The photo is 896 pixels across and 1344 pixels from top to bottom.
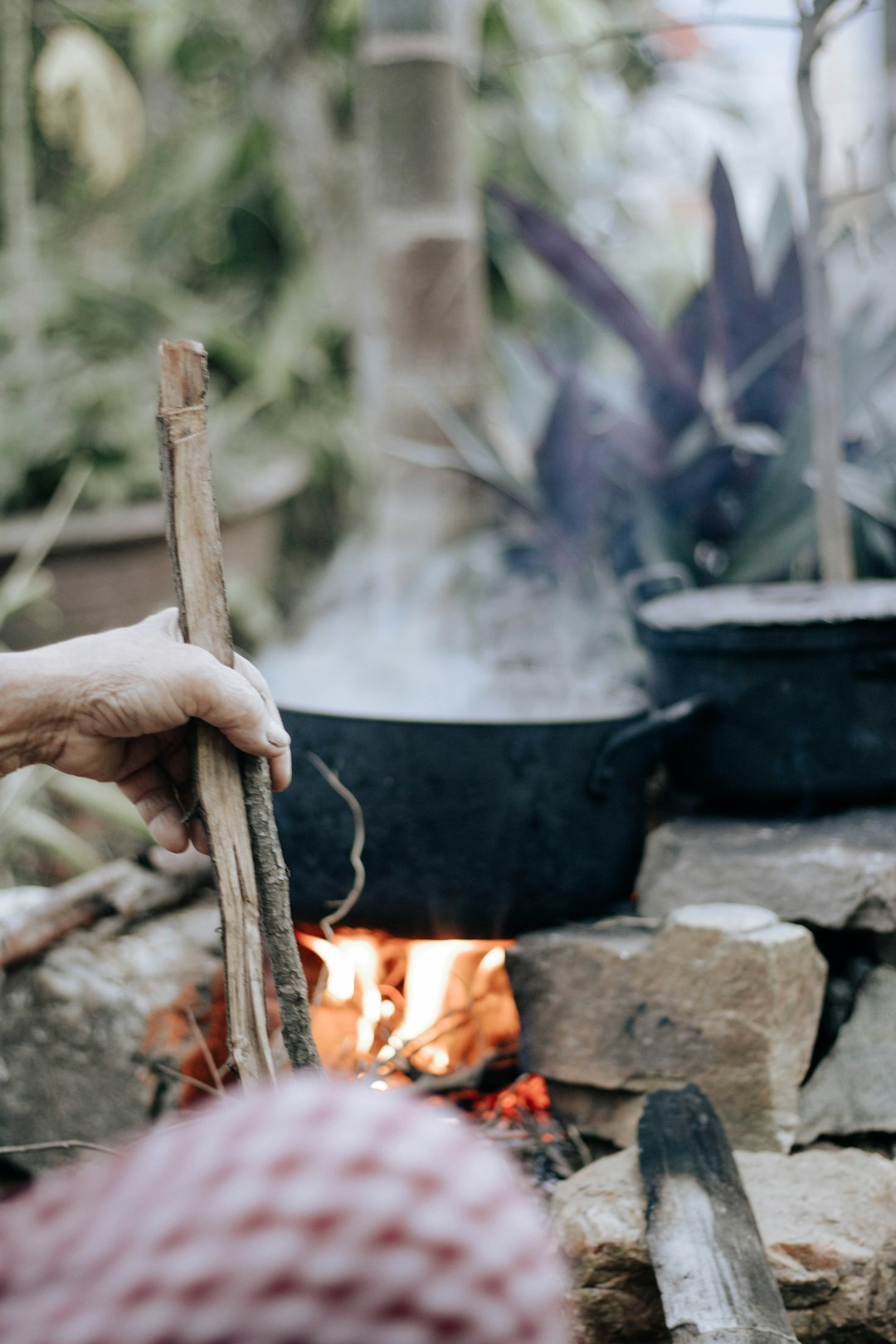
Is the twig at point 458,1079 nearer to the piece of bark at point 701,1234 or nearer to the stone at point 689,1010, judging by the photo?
the stone at point 689,1010

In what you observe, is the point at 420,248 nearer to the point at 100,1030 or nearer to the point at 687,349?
the point at 687,349

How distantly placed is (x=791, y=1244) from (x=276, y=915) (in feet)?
2.62

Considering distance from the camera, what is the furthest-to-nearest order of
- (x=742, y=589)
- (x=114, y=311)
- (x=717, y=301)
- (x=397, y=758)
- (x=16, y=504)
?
1. (x=114, y=311)
2. (x=16, y=504)
3. (x=717, y=301)
4. (x=742, y=589)
5. (x=397, y=758)

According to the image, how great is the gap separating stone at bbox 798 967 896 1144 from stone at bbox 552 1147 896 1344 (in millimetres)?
92

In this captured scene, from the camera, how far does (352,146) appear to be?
488cm

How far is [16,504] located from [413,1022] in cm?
260

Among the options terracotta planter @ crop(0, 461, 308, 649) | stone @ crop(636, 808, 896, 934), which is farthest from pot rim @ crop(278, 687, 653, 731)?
terracotta planter @ crop(0, 461, 308, 649)

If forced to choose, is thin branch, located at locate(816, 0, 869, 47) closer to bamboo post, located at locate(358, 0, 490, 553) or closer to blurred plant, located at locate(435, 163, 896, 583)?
blurred plant, located at locate(435, 163, 896, 583)

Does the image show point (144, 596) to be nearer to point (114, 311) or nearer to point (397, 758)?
point (114, 311)

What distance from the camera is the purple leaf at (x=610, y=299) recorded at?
2.87 meters

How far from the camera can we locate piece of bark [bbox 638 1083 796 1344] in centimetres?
123

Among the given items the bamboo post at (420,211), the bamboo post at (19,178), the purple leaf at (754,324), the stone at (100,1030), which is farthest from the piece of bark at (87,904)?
the bamboo post at (19,178)

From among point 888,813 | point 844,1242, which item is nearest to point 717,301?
point 888,813

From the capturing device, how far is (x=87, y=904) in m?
2.14
